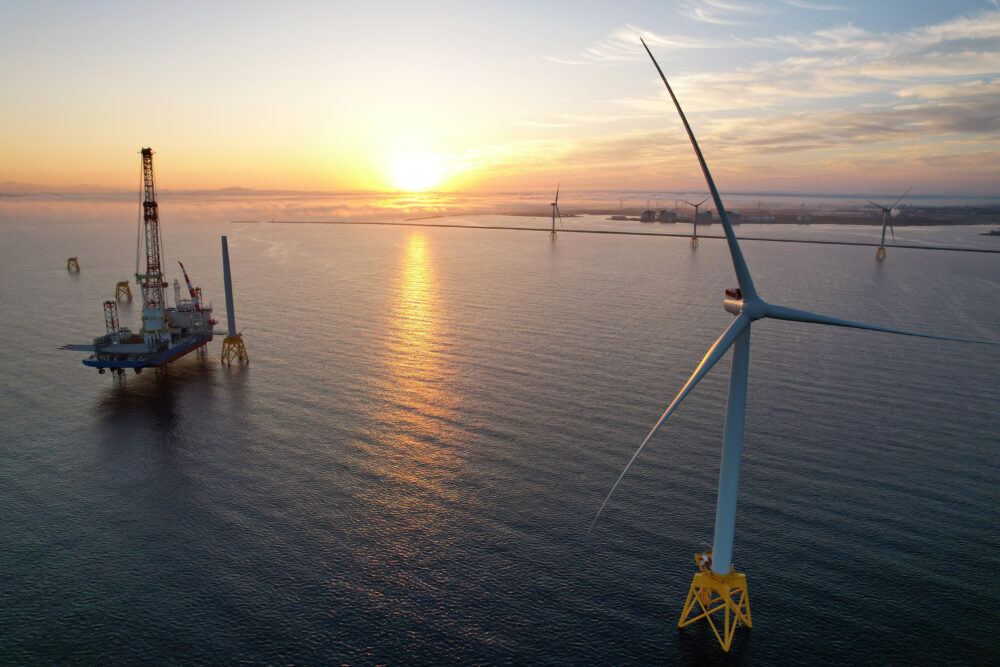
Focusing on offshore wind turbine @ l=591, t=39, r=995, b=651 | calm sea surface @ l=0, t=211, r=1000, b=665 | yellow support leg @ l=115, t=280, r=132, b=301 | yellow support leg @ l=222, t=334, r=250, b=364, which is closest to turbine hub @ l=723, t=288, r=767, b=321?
offshore wind turbine @ l=591, t=39, r=995, b=651

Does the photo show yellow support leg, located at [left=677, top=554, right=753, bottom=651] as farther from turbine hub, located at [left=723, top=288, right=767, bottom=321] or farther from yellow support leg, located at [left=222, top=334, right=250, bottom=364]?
yellow support leg, located at [left=222, top=334, right=250, bottom=364]

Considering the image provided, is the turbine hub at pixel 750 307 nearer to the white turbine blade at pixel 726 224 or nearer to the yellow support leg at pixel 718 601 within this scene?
the white turbine blade at pixel 726 224

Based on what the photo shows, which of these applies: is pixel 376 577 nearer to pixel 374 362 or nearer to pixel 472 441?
pixel 472 441

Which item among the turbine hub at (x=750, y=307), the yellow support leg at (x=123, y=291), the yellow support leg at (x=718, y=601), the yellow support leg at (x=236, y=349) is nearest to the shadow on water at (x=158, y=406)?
the yellow support leg at (x=236, y=349)

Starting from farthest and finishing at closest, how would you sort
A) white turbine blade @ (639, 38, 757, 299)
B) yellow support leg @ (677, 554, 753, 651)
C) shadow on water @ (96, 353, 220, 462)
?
shadow on water @ (96, 353, 220, 462)
yellow support leg @ (677, 554, 753, 651)
white turbine blade @ (639, 38, 757, 299)

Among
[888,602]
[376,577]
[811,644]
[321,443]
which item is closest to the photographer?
[811,644]

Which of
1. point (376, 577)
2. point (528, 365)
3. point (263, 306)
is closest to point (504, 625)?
point (376, 577)
